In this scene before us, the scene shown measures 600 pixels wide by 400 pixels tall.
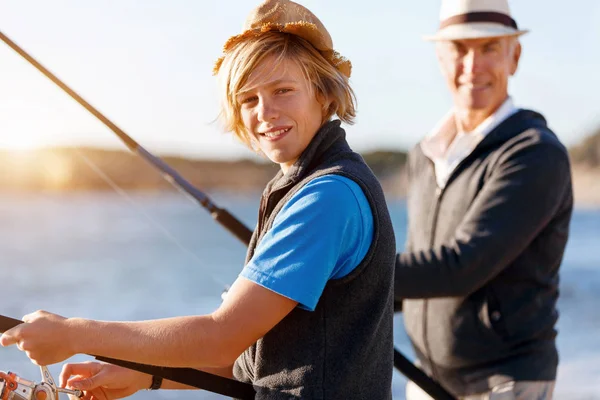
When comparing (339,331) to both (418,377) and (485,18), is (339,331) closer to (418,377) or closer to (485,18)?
(418,377)

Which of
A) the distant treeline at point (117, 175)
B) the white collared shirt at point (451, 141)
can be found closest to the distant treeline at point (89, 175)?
the distant treeline at point (117, 175)

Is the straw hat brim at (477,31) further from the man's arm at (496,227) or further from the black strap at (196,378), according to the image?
the black strap at (196,378)

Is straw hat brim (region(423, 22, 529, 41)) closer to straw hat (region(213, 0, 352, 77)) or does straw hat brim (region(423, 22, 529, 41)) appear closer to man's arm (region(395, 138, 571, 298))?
man's arm (region(395, 138, 571, 298))

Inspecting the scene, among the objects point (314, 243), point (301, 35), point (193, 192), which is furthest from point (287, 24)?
point (193, 192)

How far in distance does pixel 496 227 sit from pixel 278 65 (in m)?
1.08

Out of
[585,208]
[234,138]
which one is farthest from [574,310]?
[585,208]

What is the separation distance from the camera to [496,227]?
102 inches

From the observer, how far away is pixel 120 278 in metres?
14.8

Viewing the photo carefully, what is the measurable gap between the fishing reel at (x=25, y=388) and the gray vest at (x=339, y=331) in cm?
39

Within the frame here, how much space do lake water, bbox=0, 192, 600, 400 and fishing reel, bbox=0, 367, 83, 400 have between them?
7.22 ft

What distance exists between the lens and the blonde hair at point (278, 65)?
1774 millimetres

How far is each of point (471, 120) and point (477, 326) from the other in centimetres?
70

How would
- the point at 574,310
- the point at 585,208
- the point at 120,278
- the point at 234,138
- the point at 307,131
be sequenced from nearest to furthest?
the point at 307,131 < the point at 234,138 < the point at 574,310 < the point at 120,278 < the point at 585,208

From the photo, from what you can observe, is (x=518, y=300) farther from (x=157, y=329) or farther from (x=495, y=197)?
(x=157, y=329)
